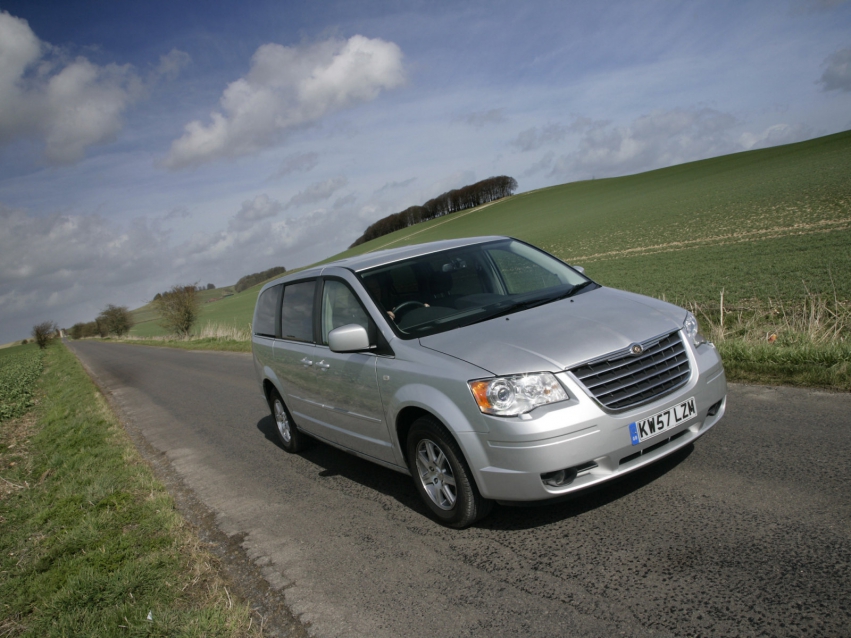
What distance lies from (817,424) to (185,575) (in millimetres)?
4767

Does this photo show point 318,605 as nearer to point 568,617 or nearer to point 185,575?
point 185,575

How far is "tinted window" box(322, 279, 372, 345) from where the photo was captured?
491cm

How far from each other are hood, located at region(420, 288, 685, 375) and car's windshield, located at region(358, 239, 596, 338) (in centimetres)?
23

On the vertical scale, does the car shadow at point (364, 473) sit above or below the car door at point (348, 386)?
below

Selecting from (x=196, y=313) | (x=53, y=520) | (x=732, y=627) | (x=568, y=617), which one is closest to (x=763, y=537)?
(x=732, y=627)

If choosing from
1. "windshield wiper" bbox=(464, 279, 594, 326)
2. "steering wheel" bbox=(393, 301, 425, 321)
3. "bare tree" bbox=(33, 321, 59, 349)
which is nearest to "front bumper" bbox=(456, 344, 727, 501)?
"windshield wiper" bbox=(464, 279, 594, 326)

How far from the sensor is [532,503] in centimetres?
367

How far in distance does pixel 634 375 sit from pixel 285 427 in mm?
4370

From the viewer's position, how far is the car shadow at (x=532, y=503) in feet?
13.2

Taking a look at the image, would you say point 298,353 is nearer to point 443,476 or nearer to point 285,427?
point 285,427

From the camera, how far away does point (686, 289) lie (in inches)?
792

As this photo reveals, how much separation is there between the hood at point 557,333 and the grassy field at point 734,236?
9.18 feet

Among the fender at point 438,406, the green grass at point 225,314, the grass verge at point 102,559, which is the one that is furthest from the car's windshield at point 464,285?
the green grass at point 225,314

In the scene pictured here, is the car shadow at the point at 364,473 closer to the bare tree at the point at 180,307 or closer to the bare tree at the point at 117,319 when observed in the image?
the bare tree at the point at 180,307
